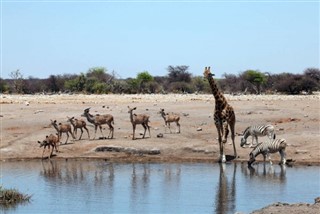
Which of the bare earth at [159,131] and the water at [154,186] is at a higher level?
the bare earth at [159,131]

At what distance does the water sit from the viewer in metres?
16.8

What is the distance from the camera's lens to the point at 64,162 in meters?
25.1

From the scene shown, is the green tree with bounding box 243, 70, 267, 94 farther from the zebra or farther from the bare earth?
the zebra

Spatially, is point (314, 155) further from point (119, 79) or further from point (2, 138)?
point (119, 79)

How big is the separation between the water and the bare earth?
4.33 feet

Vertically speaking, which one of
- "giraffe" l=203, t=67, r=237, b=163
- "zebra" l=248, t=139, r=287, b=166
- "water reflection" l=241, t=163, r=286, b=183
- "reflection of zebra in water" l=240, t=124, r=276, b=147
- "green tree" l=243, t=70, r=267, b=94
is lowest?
"water reflection" l=241, t=163, r=286, b=183

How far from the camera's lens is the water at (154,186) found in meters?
16.8

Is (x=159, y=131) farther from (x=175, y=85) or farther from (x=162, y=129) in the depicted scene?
(x=175, y=85)

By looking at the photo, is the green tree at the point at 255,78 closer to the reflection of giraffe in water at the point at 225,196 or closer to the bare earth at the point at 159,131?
the bare earth at the point at 159,131

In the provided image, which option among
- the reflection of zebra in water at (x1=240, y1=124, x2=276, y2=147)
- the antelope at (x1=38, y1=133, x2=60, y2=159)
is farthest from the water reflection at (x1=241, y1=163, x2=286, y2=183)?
the antelope at (x1=38, y1=133, x2=60, y2=159)

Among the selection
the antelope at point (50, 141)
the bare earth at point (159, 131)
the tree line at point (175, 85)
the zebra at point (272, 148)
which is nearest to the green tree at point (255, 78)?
the tree line at point (175, 85)

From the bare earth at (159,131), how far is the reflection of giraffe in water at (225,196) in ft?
13.8

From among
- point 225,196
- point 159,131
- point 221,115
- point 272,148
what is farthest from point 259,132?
point 225,196

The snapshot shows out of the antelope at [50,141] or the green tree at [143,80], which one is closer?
the antelope at [50,141]
